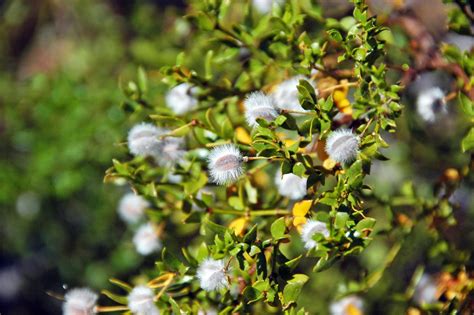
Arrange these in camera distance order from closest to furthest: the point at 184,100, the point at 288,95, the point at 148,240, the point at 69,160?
1. the point at 288,95
2. the point at 184,100
3. the point at 148,240
4. the point at 69,160

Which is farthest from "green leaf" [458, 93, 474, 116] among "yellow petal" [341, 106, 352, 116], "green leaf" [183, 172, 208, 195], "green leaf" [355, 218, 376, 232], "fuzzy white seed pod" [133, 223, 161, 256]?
"fuzzy white seed pod" [133, 223, 161, 256]

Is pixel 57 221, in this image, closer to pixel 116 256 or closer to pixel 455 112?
pixel 116 256

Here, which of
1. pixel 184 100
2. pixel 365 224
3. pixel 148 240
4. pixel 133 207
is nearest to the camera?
pixel 365 224

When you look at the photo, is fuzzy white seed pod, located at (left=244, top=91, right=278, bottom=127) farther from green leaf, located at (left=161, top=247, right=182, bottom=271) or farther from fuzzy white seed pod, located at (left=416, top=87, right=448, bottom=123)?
fuzzy white seed pod, located at (left=416, top=87, right=448, bottom=123)

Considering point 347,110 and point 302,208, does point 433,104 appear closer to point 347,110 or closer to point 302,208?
point 347,110

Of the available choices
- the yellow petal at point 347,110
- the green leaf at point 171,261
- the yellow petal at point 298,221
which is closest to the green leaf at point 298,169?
the yellow petal at point 298,221

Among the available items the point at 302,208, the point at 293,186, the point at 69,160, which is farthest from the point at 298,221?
the point at 69,160

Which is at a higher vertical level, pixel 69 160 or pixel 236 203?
pixel 236 203

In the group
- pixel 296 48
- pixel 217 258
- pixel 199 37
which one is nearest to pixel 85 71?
pixel 199 37
